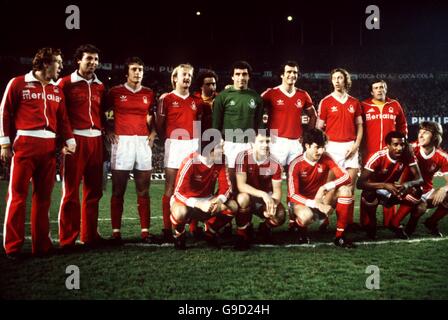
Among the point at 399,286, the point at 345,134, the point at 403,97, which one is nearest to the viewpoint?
the point at 399,286

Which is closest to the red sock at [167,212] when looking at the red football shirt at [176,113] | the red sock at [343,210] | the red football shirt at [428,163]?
the red football shirt at [176,113]

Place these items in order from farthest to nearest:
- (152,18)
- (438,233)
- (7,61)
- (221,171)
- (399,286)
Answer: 1. (152,18)
2. (7,61)
3. (438,233)
4. (221,171)
5. (399,286)

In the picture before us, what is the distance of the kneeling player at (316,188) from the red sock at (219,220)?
2.48 ft

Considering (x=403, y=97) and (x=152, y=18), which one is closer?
(x=152, y=18)

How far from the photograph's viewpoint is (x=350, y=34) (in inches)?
1118

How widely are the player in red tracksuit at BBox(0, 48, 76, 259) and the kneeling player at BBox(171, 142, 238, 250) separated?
130cm

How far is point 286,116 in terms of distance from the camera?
5746 millimetres

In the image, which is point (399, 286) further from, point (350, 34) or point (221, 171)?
point (350, 34)

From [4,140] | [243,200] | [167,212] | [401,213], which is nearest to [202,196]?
[243,200]

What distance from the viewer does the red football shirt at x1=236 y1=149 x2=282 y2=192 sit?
5.03 m

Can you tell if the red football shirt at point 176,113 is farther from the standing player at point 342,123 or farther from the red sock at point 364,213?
the red sock at point 364,213

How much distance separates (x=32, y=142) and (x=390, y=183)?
405cm

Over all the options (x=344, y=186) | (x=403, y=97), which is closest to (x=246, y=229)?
(x=344, y=186)
